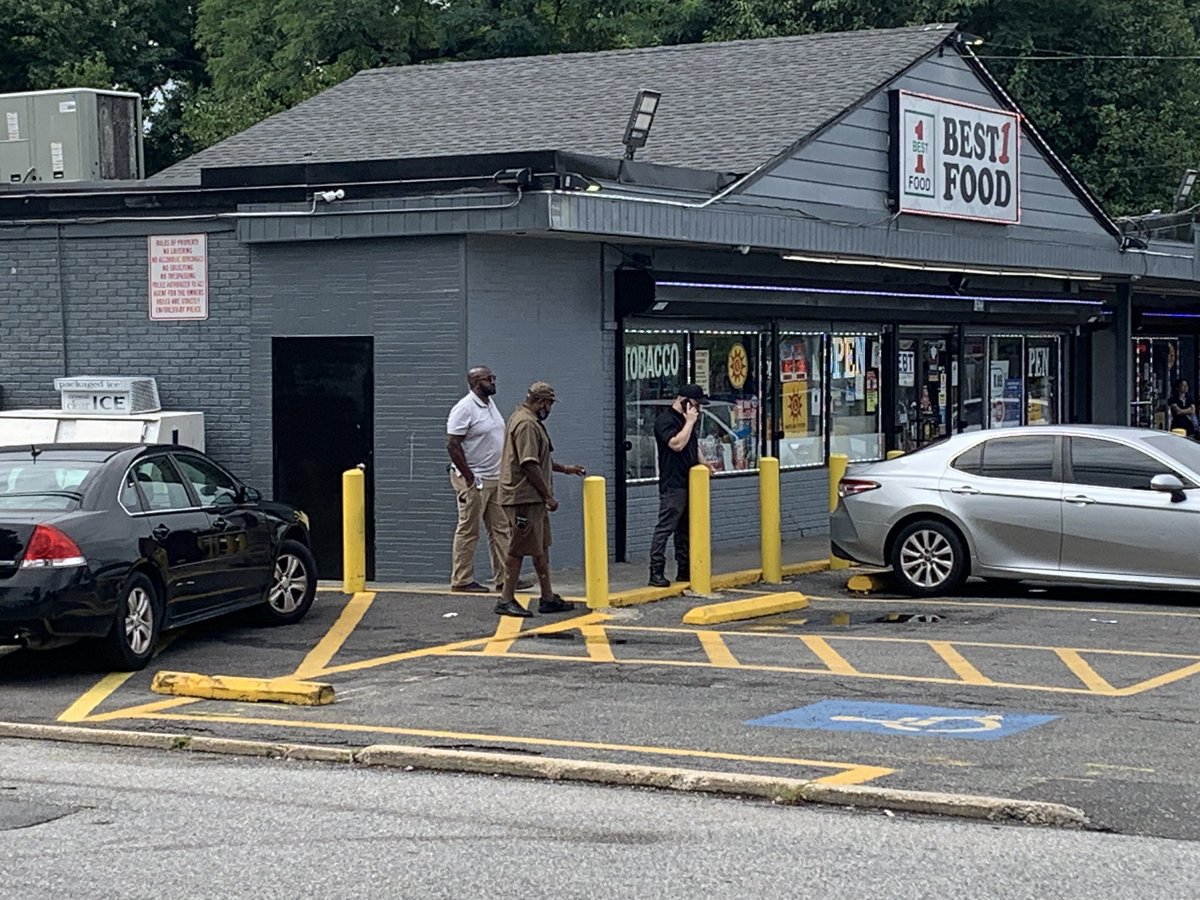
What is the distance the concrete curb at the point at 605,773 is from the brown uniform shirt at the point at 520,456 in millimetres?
4542

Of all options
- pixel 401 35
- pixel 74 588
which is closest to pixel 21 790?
pixel 74 588

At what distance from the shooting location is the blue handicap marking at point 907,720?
973 centimetres

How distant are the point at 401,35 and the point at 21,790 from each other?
31150 mm

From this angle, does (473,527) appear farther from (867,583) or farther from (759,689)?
(759,689)

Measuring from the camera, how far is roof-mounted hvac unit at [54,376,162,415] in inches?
661

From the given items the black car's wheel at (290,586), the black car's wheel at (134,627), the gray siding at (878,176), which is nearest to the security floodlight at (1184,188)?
the gray siding at (878,176)

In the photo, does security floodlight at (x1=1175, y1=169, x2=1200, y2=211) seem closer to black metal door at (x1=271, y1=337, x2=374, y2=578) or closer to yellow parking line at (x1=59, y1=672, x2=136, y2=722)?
black metal door at (x1=271, y1=337, x2=374, y2=578)

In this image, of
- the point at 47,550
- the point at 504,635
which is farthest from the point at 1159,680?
the point at 47,550

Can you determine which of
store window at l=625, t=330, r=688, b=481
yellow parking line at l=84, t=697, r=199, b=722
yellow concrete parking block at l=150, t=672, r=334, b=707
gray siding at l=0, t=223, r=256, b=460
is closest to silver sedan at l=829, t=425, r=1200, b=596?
store window at l=625, t=330, r=688, b=481

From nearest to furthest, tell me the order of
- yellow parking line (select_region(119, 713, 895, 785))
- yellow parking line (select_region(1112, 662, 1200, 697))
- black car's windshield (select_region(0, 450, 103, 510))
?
yellow parking line (select_region(119, 713, 895, 785)) → yellow parking line (select_region(1112, 662, 1200, 697)) → black car's windshield (select_region(0, 450, 103, 510))

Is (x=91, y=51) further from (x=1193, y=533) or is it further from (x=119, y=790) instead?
(x=119, y=790)

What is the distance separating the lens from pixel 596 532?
14.6 meters

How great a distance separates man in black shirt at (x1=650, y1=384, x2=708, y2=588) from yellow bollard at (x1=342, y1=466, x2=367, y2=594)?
2.44 m

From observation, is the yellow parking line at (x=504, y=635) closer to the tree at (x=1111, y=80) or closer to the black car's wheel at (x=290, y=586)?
the black car's wheel at (x=290, y=586)
